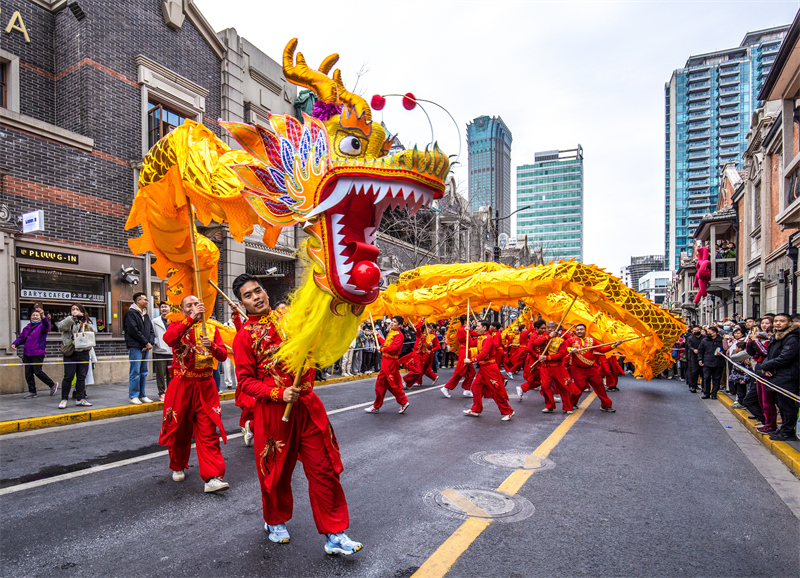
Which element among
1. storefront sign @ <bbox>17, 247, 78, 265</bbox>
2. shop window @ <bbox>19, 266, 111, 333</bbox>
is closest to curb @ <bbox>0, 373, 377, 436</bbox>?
shop window @ <bbox>19, 266, 111, 333</bbox>

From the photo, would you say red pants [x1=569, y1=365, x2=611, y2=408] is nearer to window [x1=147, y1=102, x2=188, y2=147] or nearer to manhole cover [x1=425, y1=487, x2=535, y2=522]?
manhole cover [x1=425, y1=487, x2=535, y2=522]

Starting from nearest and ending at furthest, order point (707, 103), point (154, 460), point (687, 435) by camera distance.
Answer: point (154, 460) < point (687, 435) < point (707, 103)

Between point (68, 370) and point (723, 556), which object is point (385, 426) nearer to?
point (723, 556)

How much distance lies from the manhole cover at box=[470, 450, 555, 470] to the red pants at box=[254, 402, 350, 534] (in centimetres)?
254

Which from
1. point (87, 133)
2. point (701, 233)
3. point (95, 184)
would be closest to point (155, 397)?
point (95, 184)

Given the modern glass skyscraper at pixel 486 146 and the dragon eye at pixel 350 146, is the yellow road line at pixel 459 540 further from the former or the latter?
the modern glass skyscraper at pixel 486 146

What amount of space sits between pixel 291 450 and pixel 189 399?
1898 millimetres

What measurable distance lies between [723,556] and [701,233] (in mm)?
29340

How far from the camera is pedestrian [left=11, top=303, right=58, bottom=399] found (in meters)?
8.68

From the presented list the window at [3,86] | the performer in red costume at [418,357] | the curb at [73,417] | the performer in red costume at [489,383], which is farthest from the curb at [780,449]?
the window at [3,86]

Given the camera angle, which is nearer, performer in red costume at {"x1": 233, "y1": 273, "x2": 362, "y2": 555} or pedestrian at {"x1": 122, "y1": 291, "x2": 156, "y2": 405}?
performer in red costume at {"x1": 233, "y1": 273, "x2": 362, "y2": 555}

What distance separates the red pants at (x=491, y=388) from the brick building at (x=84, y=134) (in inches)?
312

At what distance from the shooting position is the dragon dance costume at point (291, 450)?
322 centimetres

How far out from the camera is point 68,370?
8242mm
